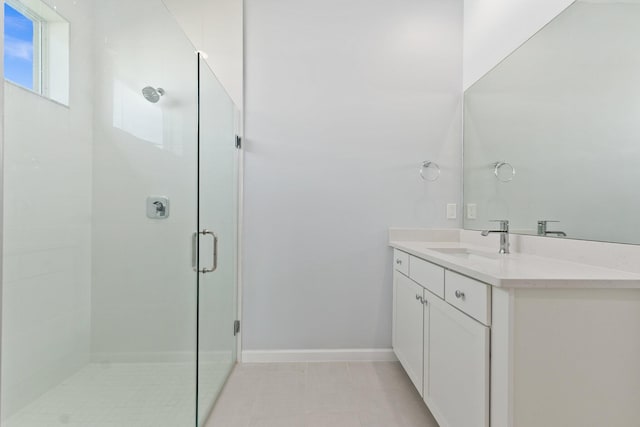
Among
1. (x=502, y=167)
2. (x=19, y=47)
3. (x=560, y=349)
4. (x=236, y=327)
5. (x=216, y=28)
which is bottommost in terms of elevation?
(x=236, y=327)

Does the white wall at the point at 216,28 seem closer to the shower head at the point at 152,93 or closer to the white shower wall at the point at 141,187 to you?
the white shower wall at the point at 141,187

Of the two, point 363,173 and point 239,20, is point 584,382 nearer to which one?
point 363,173

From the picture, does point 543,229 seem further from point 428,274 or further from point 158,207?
point 158,207

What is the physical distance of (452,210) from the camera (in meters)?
2.31

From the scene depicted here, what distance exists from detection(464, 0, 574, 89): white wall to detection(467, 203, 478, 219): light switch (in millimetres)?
868

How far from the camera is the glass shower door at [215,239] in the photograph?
165 centimetres

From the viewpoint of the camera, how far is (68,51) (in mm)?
1016

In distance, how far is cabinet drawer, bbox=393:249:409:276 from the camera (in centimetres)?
192

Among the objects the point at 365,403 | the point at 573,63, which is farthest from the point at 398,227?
the point at 573,63

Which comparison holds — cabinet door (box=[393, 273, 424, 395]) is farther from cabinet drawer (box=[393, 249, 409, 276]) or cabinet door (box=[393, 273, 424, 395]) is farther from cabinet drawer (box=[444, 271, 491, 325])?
cabinet drawer (box=[444, 271, 491, 325])

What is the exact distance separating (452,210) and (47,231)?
228 cm

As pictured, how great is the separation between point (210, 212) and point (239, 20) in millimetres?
1432

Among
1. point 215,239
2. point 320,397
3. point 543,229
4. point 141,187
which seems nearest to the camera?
point 141,187

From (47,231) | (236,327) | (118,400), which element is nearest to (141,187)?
(47,231)
